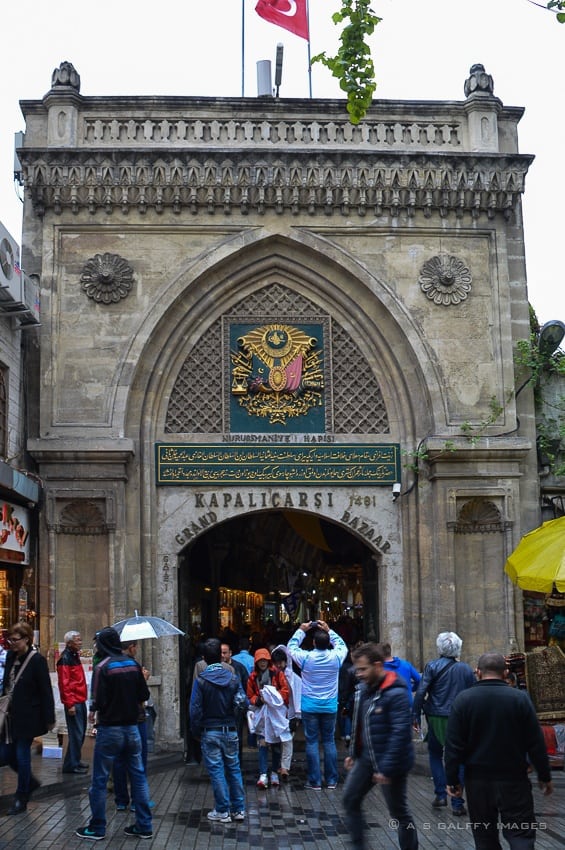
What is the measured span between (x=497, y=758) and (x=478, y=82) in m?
12.6

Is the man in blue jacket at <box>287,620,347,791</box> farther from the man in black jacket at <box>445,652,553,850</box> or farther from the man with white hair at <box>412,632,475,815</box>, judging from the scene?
the man in black jacket at <box>445,652,553,850</box>

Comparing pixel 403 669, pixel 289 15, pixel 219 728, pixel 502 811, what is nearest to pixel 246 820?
pixel 219 728

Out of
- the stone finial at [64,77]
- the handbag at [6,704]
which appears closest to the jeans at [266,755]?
the handbag at [6,704]

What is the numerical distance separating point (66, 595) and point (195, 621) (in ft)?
13.7

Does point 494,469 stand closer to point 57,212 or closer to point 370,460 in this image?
point 370,460

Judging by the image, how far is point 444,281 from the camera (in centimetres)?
1566

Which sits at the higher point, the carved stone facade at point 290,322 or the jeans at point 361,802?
the carved stone facade at point 290,322

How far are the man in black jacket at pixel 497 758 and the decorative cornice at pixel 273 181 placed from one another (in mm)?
10879

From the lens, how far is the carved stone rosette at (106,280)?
50.4ft

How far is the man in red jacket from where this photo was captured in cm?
1108

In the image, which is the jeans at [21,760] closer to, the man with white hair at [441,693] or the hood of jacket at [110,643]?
the hood of jacket at [110,643]

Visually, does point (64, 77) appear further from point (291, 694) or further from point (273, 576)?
point (273, 576)

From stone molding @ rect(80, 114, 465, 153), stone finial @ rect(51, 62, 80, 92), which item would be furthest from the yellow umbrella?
stone finial @ rect(51, 62, 80, 92)

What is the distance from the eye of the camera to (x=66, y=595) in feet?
48.3
